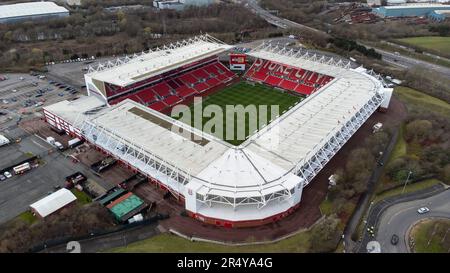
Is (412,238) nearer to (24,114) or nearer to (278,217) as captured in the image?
(278,217)

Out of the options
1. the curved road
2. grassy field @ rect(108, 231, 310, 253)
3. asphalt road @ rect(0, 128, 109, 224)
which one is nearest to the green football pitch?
asphalt road @ rect(0, 128, 109, 224)

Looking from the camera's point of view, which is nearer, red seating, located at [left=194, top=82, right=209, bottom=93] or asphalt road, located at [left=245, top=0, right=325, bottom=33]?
red seating, located at [left=194, top=82, right=209, bottom=93]

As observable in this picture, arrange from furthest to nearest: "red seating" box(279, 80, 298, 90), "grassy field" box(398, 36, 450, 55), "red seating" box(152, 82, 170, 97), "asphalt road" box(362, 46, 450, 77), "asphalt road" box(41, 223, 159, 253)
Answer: "grassy field" box(398, 36, 450, 55) → "asphalt road" box(362, 46, 450, 77) → "red seating" box(279, 80, 298, 90) → "red seating" box(152, 82, 170, 97) → "asphalt road" box(41, 223, 159, 253)

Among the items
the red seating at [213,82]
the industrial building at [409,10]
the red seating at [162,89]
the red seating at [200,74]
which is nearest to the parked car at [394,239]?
the red seating at [162,89]

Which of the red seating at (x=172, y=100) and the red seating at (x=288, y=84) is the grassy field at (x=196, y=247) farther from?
the red seating at (x=288, y=84)

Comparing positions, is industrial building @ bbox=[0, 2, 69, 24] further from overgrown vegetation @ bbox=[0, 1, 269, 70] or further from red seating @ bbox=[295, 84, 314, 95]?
red seating @ bbox=[295, 84, 314, 95]

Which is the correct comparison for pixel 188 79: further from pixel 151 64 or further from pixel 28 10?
pixel 28 10
